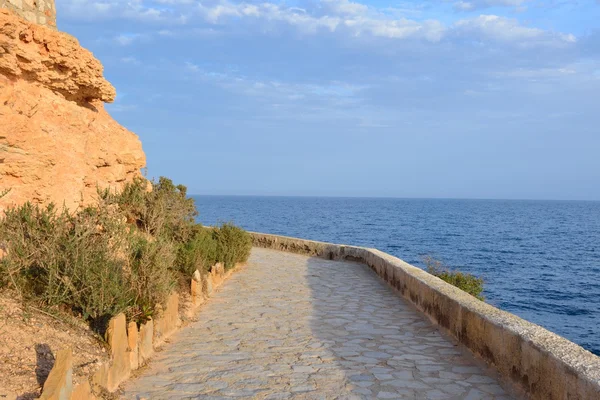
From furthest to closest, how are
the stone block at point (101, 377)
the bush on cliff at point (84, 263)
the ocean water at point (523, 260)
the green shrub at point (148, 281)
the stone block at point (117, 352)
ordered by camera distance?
the ocean water at point (523, 260), the green shrub at point (148, 281), the bush on cliff at point (84, 263), the stone block at point (117, 352), the stone block at point (101, 377)

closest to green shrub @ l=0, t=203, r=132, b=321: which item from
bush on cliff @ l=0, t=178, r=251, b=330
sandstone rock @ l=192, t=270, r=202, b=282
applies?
bush on cliff @ l=0, t=178, r=251, b=330

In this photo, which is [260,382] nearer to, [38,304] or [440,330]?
[38,304]

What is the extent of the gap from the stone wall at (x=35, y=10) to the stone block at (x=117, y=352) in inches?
183

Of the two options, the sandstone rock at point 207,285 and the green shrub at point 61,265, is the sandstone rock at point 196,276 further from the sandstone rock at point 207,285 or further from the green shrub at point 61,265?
the green shrub at point 61,265

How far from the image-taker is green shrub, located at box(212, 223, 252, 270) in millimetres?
11680

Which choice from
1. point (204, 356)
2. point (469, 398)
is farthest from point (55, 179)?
point (469, 398)

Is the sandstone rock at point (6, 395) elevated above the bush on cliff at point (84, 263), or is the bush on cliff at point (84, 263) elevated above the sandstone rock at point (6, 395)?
the bush on cliff at point (84, 263)

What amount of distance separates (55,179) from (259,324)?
3.46 m

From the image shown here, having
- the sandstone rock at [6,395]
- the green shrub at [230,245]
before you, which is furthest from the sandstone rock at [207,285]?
the sandstone rock at [6,395]

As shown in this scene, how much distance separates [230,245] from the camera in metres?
12.4

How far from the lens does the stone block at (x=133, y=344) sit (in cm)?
527

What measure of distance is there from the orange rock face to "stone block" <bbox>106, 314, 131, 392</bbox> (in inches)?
99.6

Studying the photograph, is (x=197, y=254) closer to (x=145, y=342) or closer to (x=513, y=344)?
(x=145, y=342)

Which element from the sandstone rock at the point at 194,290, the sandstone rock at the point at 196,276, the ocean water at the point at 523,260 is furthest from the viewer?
the ocean water at the point at 523,260
